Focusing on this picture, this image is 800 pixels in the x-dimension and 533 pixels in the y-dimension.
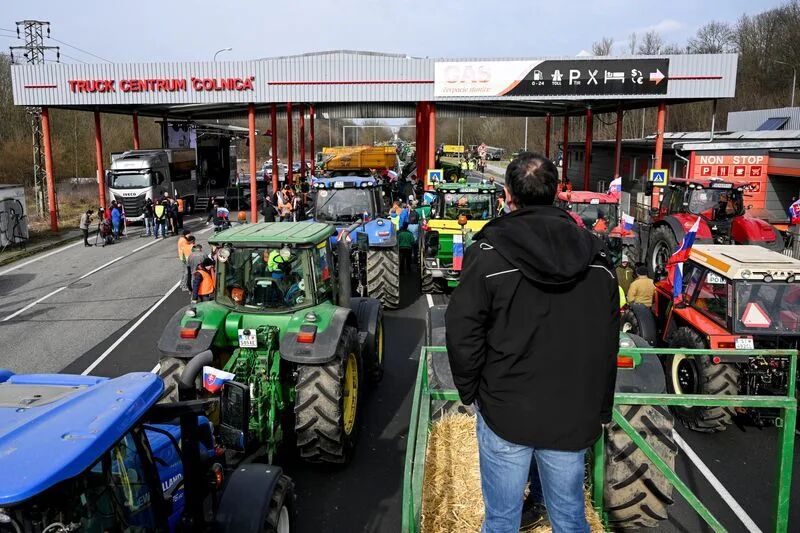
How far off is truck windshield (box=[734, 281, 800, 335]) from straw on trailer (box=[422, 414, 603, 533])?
347 centimetres

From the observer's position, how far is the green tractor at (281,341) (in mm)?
6035

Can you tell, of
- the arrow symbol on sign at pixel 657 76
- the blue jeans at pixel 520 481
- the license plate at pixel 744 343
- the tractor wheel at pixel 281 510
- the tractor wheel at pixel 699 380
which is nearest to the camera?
the blue jeans at pixel 520 481

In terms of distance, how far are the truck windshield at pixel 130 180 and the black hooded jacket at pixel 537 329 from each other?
82.9ft

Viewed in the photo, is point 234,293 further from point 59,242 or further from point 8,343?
point 59,242

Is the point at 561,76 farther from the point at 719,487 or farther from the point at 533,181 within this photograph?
the point at 533,181

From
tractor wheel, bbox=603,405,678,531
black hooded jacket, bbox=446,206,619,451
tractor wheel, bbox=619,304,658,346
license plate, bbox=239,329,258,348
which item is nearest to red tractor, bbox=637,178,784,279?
tractor wheel, bbox=619,304,658,346

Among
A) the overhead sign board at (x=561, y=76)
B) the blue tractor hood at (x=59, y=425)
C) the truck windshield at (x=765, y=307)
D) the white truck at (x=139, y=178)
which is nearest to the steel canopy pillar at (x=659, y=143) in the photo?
the overhead sign board at (x=561, y=76)

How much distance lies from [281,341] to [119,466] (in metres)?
3.17

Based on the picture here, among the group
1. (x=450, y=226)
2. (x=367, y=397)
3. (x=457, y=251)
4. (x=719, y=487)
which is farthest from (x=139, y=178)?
(x=719, y=487)

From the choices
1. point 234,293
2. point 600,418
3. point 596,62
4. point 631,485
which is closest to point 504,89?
point 596,62

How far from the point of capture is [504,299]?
8.76 ft

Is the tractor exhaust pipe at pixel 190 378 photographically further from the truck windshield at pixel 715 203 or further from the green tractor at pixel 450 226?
the truck windshield at pixel 715 203

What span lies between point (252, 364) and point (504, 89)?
16.9m

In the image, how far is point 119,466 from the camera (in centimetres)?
302
